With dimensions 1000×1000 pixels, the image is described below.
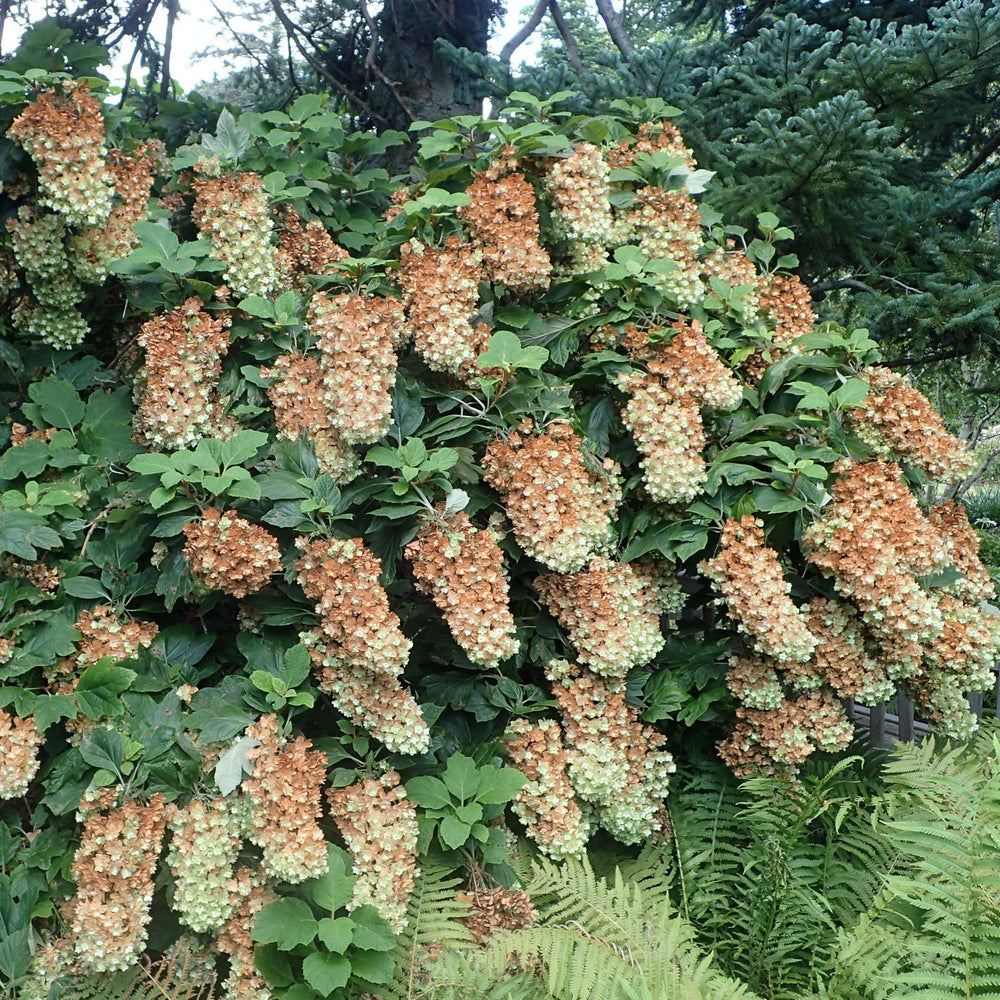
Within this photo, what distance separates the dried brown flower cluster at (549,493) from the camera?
7.38 ft

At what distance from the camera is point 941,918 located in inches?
82.9

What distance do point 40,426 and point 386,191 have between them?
58.6 inches

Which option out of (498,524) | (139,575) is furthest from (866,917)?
(139,575)

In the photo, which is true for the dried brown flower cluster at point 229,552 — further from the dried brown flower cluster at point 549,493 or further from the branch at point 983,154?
the branch at point 983,154

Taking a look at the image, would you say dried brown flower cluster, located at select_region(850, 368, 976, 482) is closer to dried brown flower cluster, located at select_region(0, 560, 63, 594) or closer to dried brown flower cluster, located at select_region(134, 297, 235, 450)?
dried brown flower cluster, located at select_region(134, 297, 235, 450)

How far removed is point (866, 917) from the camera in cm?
218

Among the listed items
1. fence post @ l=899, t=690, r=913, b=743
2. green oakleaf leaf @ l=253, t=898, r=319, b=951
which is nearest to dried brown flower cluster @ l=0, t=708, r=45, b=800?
green oakleaf leaf @ l=253, t=898, r=319, b=951

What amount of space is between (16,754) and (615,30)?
404cm

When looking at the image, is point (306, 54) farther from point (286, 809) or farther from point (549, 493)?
point (286, 809)

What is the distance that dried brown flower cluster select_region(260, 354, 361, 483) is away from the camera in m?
2.29

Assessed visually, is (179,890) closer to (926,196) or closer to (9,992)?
(9,992)

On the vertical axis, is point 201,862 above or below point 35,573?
below

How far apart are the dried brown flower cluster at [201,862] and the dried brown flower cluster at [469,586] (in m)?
0.66

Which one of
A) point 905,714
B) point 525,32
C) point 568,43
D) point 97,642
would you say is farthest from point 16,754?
point 525,32
